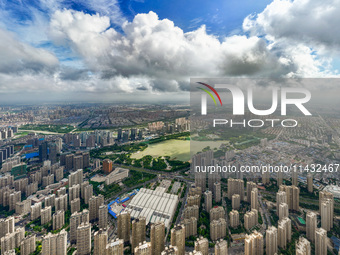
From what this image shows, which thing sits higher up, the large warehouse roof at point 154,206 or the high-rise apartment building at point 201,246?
the high-rise apartment building at point 201,246

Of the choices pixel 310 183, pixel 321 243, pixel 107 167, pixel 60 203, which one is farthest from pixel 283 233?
pixel 107 167

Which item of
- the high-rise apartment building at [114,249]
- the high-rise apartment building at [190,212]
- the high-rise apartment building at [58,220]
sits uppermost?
the high-rise apartment building at [114,249]

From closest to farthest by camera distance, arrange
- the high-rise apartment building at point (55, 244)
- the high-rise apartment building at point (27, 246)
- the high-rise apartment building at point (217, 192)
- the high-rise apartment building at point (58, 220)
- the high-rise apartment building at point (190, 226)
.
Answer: the high-rise apartment building at point (55, 244), the high-rise apartment building at point (27, 246), the high-rise apartment building at point (190, 226), the high-rise apartment building at point (58, 220), the high-rise apartment building at point (217, 192)

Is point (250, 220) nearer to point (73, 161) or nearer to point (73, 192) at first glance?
point (73, 192)

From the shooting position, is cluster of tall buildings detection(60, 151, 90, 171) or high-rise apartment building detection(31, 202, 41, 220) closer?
high-rise apartment building detection(31, 202, 41, 220)

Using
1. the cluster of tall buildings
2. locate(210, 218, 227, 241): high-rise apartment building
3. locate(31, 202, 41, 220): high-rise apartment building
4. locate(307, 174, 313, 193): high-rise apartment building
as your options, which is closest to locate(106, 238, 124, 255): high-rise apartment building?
locate(210, 218, 227, 241): high-rise apartment building

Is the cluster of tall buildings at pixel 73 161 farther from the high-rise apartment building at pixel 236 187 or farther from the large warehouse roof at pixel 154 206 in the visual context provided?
the high-rise apartment building at pixel 236 187

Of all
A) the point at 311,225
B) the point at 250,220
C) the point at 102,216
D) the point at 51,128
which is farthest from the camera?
the point at 51,128

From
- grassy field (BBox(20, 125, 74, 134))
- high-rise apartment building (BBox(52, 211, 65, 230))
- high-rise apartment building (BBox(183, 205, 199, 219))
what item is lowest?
high-rise apartment building (BBox(52, 211, 65, 230))

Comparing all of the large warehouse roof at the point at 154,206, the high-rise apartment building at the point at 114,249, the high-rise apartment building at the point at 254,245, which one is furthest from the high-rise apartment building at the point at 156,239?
the high-rise apartment building at the point at 254,245

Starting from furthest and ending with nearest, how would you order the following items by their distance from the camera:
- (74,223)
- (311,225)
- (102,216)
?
(102,216)
(74,223)
(311,225)

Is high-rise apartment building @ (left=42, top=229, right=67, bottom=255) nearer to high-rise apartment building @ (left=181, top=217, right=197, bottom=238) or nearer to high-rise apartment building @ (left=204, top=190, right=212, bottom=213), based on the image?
high-rise apartment building @ (left=181, top=217, right=197, bottom=238)

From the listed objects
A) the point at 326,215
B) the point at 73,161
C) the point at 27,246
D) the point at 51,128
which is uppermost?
the point at 51,128
